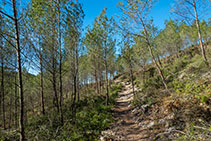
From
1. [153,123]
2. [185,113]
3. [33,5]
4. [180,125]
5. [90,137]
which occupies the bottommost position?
[90,137]

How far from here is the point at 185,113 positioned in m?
4.24

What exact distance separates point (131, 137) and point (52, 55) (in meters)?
5.94

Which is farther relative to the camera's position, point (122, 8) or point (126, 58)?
point (126, 58)

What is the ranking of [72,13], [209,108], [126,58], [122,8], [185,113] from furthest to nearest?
[126,58], [122,8], [72,13], [185,113], [209,108]

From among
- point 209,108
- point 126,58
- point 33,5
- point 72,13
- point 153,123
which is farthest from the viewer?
point 126,58

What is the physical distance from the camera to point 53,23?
5711 mm

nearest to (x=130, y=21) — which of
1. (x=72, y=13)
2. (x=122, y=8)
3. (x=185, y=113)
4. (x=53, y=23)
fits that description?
(x=122, y=8)

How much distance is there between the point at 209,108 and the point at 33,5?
862 cm

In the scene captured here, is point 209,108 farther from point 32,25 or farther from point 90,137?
point 32,25

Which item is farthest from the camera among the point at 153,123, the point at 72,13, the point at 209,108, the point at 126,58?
the point at 126,58

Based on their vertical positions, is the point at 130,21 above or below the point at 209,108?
above

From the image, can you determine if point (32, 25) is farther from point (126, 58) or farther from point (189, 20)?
point (189, 20)

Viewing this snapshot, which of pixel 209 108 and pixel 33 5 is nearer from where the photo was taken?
pixel 209 108

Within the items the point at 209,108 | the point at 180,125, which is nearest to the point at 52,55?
the point at 180,125
